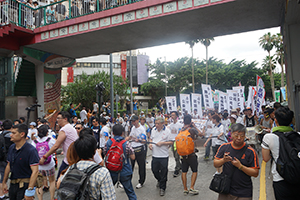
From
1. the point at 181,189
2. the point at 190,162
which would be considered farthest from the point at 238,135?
the point at 181,189

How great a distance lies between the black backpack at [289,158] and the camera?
285cm

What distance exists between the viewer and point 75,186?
217cm

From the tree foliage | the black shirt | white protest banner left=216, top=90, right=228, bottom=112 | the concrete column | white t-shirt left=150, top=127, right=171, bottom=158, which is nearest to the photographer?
the black shirt

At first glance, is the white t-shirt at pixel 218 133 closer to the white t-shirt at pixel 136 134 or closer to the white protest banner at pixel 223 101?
the white t-shirt at pixel 136 134

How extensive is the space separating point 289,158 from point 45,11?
12.9 meters

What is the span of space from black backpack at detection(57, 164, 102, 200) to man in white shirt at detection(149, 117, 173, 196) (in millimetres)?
3348

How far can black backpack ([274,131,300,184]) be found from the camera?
2848mm

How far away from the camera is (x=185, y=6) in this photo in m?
8.70

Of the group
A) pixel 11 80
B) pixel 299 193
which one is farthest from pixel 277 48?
pixel 299 193

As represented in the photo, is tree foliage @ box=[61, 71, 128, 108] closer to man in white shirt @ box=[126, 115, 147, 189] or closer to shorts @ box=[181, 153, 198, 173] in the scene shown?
man in white shirt @ box=[126, 115, 147, 189]

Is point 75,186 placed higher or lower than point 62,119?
lower

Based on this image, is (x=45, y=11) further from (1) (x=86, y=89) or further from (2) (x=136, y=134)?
(1) (x=86, y=89)

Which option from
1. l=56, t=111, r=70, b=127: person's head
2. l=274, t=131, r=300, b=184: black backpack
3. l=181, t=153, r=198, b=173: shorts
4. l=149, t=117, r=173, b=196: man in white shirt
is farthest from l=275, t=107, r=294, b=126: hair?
l=56, t=111, r=70, b=127: person's head

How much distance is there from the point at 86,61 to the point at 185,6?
4651 centimetres
